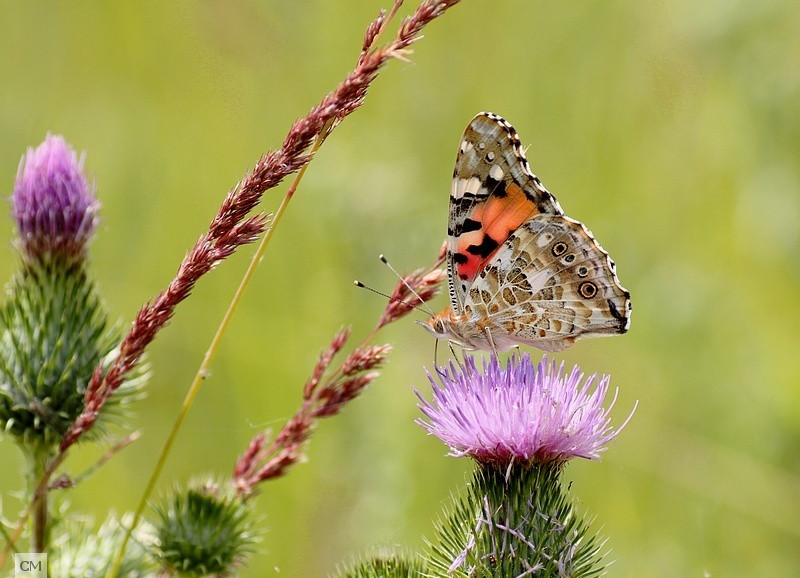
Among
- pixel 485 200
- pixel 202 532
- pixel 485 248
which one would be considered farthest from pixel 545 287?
pixel 202 532

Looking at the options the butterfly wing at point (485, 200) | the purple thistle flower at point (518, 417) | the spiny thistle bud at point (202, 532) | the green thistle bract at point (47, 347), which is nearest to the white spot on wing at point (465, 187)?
the butterfly wing at point (485, 200)

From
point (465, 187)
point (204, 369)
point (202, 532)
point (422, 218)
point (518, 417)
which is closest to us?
point (204, 369)

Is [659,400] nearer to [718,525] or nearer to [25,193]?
[718,525]

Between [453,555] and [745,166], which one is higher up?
[745,166]

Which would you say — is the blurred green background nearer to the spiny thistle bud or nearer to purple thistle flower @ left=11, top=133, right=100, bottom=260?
the spiny thistle bud

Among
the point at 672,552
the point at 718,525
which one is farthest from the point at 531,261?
the point at 718,525

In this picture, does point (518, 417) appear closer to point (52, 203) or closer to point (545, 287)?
point (545, 287)
